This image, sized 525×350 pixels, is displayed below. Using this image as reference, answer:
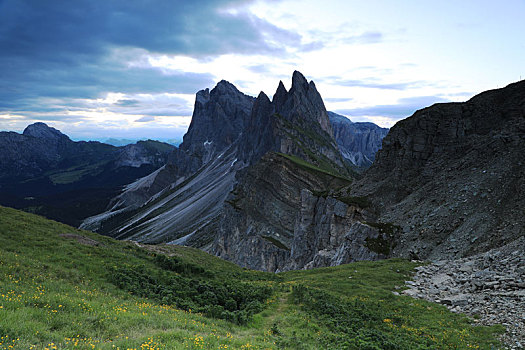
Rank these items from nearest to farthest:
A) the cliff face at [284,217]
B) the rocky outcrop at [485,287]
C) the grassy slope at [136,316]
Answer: the grassy slope at [136,316] → the rocky outcrop at [485,287] → the cliff face at [284,217]

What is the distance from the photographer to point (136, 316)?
43.5 ft

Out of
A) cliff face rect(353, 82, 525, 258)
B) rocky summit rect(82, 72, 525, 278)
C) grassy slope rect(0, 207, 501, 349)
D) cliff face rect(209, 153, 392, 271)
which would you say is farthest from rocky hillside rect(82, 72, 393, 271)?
grassy slope rect(0, 207, 501, 349)

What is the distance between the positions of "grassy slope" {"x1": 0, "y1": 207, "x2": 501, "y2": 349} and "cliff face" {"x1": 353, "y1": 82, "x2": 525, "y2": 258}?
53.9 feet

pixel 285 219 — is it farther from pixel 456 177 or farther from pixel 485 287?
pixel 485 287

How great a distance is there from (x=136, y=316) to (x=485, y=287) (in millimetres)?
24888

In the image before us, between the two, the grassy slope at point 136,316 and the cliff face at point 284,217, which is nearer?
the grassy slope at point 136,316

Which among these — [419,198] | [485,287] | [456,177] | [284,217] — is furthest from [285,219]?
[485,287]

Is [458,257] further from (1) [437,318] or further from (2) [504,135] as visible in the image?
(2) [504,135]

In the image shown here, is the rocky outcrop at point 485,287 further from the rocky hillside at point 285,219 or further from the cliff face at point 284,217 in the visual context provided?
the cliff face at point 284,217

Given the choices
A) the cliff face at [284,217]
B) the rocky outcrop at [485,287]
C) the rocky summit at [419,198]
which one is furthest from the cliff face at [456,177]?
the cliff face at [284,217]

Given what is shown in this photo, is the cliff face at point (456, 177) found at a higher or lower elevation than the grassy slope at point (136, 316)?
higher

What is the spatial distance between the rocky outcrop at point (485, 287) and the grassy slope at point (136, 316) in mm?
1353

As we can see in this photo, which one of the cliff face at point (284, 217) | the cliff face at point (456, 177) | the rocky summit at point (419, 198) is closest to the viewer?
the cliff face at point (456, 177)

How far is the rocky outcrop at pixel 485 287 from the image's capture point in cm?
1786
